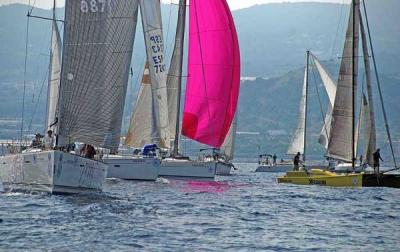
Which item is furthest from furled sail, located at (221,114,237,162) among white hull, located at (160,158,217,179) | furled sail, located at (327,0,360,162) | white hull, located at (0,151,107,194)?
white hull, located at (0,151,107,194)

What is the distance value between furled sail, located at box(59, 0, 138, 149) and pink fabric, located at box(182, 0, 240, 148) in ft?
56.1

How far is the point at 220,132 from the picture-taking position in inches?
2045

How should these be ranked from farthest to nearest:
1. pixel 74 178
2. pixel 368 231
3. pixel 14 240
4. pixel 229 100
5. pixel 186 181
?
pixel 229 100 < pixel 186 181 < pixel 74 178 < pixel 368 231 < pixel 14 240

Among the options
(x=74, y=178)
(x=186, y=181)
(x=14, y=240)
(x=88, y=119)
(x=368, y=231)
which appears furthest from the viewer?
(x=186, y=181)

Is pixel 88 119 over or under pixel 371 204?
over

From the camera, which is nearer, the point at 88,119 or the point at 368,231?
the point at 368,231

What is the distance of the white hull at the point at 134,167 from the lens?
45.8 m

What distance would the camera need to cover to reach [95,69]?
3338 centimetres

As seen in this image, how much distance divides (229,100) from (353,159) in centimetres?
781

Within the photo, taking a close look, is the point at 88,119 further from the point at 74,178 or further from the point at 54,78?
the point at 54,78

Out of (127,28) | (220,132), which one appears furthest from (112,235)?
(220,132)

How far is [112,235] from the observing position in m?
22.3

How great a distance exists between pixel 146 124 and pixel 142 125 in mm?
373

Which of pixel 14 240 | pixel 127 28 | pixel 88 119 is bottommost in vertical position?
pixel 14 240
